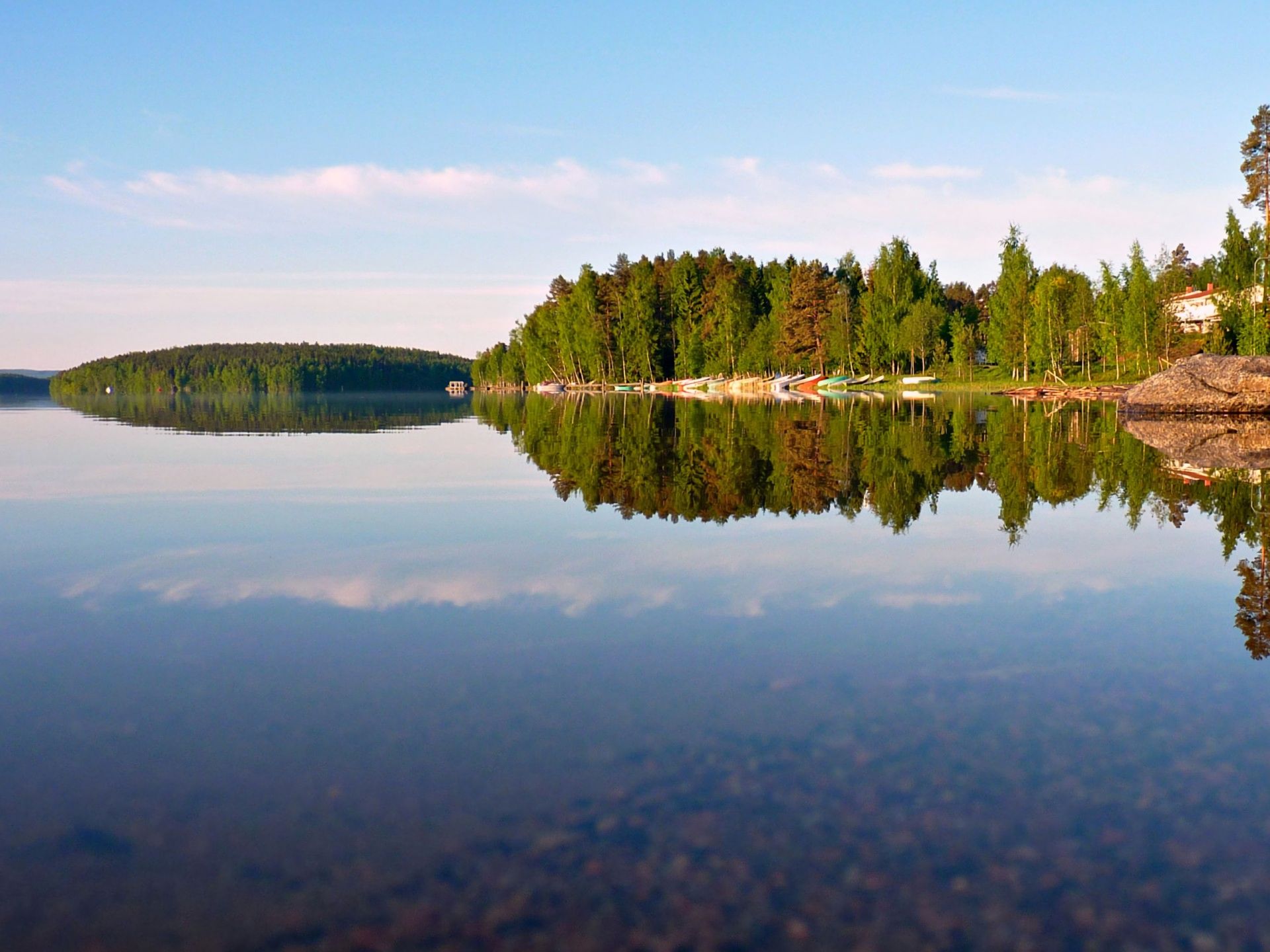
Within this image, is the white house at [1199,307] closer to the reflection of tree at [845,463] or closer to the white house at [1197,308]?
the white house at [1197,308]

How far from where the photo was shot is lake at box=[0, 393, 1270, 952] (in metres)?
4.20

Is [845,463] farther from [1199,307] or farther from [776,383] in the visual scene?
[1199,307]

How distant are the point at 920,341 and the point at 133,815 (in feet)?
314

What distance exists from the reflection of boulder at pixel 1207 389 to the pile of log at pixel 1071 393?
→ 898 inches

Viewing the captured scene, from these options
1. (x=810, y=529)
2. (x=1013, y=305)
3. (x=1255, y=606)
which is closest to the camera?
(x=1255, y=606)

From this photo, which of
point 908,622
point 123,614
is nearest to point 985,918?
point 908,622

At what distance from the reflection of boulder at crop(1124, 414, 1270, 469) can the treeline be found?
2450 cm

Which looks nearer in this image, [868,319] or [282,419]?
[282,419]

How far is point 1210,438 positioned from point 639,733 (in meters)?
29.4

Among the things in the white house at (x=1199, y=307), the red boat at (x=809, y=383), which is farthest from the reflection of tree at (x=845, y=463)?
the red boat at (x=809, y=383)

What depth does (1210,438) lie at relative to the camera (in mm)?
29281

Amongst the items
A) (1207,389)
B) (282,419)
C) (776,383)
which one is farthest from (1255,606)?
(776,383)

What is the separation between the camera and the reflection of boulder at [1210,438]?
22328 mm

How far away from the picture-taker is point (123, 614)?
959 centimetres
